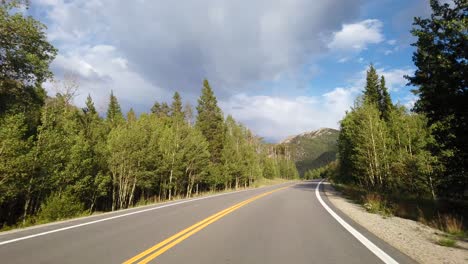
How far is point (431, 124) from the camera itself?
15.4m

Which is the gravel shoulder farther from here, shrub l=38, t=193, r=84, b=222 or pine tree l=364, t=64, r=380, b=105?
pine tree l=364, t=64, r=380, b=105

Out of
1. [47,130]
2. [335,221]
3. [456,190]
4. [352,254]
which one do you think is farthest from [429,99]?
[47,130]

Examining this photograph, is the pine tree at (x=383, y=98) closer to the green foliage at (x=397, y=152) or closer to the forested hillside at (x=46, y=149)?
the green foliage at (x=397, y=152)

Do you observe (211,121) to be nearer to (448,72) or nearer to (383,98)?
(383,98)

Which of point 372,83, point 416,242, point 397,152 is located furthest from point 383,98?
point 416,242

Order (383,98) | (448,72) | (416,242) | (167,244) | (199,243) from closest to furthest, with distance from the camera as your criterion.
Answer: (167,244) < (199,243) < (416,242) < (448,72) < (383,98)

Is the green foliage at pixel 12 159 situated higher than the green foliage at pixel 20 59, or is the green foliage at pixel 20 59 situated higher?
the green foliage at pixel 20 59

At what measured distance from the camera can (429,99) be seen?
514 inches

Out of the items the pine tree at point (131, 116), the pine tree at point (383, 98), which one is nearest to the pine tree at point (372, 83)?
the pine tree at point (383, 98)

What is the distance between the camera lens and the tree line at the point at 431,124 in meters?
11.4

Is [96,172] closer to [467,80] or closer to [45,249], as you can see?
[45,249]

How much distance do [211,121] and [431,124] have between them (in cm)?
3715

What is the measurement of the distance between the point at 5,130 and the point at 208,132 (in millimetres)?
36747

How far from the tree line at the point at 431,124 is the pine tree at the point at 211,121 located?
25.9 m
